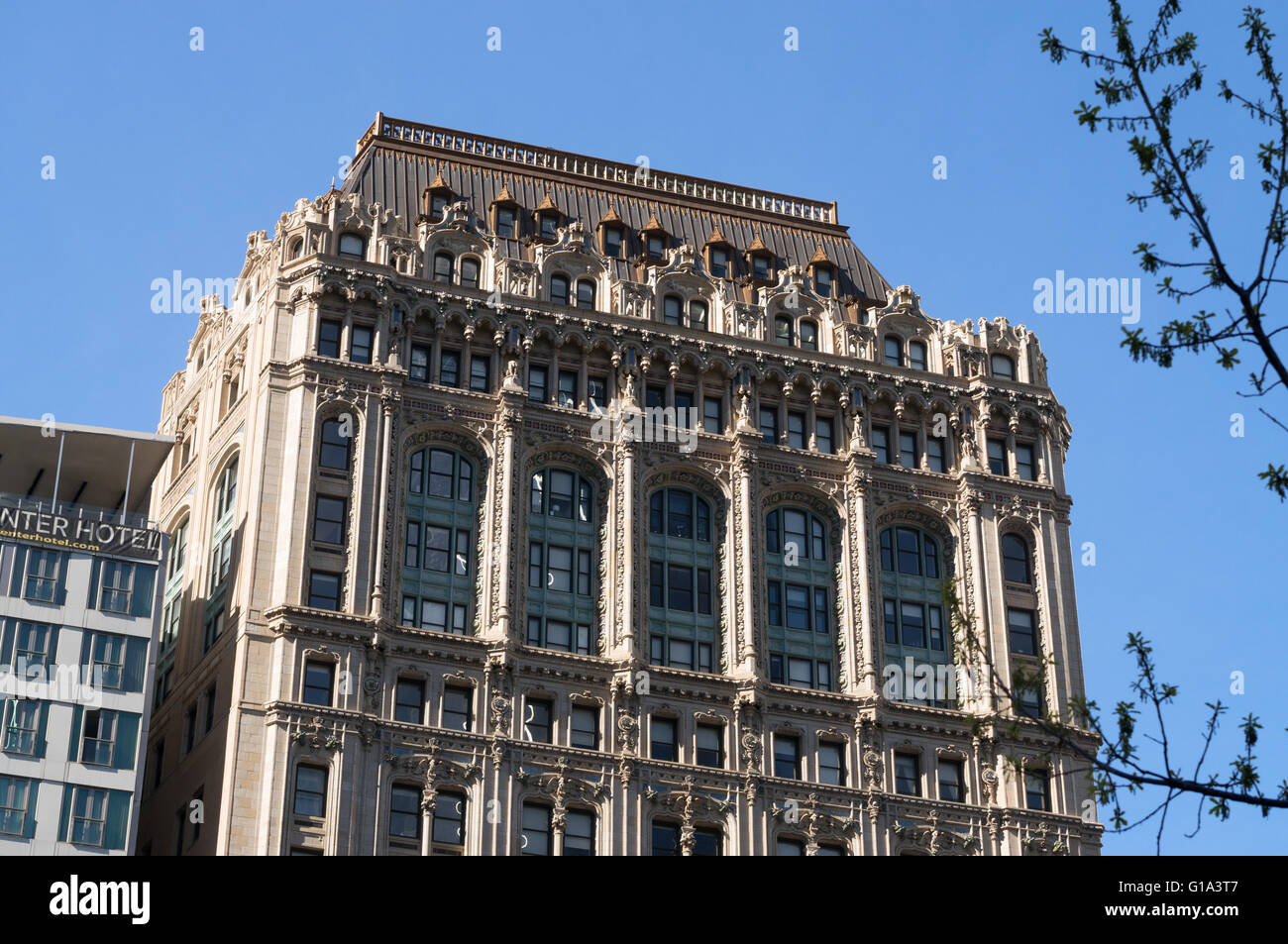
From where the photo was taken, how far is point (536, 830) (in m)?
91.8

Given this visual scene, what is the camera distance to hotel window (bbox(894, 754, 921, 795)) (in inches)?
3875

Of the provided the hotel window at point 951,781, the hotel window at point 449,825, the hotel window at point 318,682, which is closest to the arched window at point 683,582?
the hotel window at point 951,781

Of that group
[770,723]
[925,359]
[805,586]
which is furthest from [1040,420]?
[770,723]

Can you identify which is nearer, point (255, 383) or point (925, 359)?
point (255, 383)

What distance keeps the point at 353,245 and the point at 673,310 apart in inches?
607

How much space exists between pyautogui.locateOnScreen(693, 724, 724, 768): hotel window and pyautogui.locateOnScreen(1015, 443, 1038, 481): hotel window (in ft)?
72.5

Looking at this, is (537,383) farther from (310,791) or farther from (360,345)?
(310,791)

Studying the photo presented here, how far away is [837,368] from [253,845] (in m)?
37.3

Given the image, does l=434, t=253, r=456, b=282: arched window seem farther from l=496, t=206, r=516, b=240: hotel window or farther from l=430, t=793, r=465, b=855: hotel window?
l=430, t=793, r=465, b=855: hotel window

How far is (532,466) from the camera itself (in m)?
101

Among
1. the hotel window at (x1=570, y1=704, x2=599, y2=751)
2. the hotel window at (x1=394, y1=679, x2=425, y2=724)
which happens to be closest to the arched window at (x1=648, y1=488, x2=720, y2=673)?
the hotel window at (x1=570, y1=704, x2=599, y2=751)

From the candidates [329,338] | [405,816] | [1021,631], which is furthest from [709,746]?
[329,338]

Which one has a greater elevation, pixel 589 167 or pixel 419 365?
pixel 589 167
